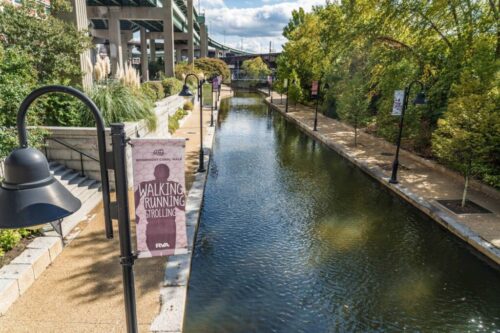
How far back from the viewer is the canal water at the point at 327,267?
22.4 feet

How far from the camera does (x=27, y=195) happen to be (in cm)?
249

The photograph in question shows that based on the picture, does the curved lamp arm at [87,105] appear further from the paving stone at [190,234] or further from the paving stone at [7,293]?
the paving stone at [190,234]

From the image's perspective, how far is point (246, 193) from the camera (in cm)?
1340

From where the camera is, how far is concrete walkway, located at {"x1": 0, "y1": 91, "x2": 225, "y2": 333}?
19.3 ft

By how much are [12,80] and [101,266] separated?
5667 mm

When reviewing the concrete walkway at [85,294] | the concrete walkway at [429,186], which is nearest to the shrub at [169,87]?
the concrete walkway at [429,186]

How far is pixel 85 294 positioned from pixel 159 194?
3.84m

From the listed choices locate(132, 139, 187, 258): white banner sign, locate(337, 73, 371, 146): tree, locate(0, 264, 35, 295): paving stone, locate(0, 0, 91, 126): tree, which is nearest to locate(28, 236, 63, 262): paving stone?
locate(0, 264, 35, 295): paving stone

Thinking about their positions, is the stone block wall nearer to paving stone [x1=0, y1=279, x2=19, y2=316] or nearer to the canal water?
the canal water

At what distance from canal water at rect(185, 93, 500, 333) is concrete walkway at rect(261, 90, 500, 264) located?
1.45 ft

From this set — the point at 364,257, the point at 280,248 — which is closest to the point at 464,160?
the point at 364,257

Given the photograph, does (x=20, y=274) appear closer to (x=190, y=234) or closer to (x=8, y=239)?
(x=8, y=239)

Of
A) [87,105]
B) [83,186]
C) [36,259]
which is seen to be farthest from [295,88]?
[87,105]

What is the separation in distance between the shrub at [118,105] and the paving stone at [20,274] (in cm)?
672
